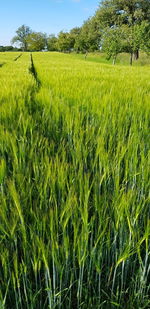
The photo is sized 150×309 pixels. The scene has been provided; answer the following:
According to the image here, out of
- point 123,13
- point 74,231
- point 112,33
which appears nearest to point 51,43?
point 123,13

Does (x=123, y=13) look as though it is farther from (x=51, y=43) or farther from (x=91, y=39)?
(x=51, y=43)

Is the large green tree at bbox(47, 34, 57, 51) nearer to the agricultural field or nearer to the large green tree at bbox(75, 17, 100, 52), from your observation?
the large green tree at bbox(75, 17, 100, 52)

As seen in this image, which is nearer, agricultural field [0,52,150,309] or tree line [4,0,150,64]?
agricultural field [0,52,150,309]

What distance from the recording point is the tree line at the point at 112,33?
2450 centimetres

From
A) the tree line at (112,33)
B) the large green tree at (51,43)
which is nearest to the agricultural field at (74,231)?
the tree line at (112,33)

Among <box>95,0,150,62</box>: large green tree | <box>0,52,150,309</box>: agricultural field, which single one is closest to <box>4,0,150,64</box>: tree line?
<box>95,0,150,62</box>: large green tree

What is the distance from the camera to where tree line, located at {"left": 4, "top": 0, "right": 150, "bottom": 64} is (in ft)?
80.4

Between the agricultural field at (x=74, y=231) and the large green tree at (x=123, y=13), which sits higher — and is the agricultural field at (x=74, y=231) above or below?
below

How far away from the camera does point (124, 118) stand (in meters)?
1.47

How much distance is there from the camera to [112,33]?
84.5ft

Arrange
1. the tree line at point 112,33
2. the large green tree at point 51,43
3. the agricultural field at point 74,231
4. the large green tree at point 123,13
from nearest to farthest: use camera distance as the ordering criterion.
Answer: the agricultural field at point 74,231 → the tree line at point 112,33 → the large green tree at point 123,13 → the large green tree at point 51,43

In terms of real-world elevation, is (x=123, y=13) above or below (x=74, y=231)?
above

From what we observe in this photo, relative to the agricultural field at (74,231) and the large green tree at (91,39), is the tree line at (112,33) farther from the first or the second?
the agricultural field at (74,231)

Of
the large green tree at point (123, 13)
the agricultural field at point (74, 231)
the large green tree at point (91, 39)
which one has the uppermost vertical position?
the large green tree at point (123, 13)
